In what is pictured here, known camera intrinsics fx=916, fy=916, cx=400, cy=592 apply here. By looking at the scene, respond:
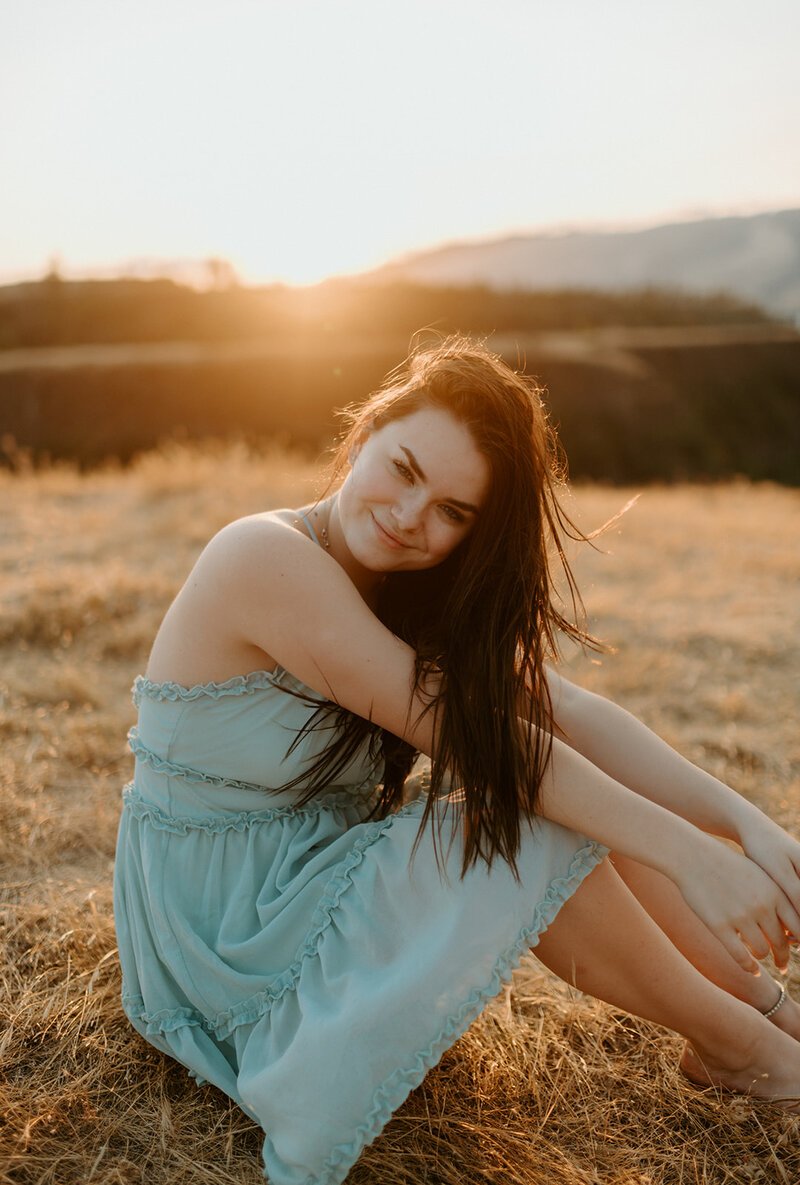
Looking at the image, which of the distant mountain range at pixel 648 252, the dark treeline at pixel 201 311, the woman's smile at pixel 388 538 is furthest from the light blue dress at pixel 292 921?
the distant mountain range at pixel 648 252

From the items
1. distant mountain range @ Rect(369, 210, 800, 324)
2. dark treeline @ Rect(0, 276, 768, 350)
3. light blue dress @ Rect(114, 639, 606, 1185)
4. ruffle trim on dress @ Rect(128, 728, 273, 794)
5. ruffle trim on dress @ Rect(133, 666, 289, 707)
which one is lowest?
light blue dress @ Rect(114, 639, 606, 1185)

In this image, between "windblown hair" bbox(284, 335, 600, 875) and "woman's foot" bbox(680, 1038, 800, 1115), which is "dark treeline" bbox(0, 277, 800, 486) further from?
"woman's foot" bbox(680, 1038, 800, 1115)

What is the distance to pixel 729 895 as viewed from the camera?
1.58m

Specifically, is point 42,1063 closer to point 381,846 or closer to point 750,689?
point 381,846

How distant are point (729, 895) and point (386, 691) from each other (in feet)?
2.27

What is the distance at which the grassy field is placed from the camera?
164 centimetres

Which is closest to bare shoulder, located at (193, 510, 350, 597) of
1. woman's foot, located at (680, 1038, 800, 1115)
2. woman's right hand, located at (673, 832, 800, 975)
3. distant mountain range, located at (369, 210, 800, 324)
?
woman's right hand, located at (673, 832, 800, 975)

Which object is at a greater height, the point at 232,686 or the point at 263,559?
the point at 263,559

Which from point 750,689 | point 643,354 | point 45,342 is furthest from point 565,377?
point 750,689

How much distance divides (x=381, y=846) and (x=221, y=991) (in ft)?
1.31

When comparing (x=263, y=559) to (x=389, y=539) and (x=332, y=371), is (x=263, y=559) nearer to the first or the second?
(x=389, y=539)

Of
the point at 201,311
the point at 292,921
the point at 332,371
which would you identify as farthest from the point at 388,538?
the point at 201,311

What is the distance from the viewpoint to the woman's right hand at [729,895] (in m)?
1.58

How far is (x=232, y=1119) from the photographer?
1700 mm
